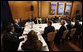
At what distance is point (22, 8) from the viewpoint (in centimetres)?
627

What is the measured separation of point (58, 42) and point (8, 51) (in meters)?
2.17

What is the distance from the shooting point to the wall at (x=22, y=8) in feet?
19.9

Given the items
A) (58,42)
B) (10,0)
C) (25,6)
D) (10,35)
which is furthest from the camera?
(25,6)

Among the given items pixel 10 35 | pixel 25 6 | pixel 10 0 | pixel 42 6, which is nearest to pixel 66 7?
pixel 42 6

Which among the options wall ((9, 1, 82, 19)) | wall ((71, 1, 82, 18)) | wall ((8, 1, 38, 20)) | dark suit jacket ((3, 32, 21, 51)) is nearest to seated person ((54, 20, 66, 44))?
dark suit jacket ((3, 32, 21, 51))

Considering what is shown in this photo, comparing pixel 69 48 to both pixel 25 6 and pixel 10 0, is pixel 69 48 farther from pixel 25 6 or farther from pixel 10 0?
pixel 10 0

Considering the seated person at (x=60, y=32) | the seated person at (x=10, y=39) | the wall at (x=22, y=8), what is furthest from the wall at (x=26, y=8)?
the seated person at (x=10, y=39)

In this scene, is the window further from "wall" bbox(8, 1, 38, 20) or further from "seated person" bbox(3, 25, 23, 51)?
"seated person" bbox(3, 25, 23, 51)

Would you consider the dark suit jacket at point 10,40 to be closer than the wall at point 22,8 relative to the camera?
Yes

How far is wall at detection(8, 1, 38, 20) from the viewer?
6059 mm

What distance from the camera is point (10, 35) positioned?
172cm

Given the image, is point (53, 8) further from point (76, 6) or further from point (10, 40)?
point (10, 40)

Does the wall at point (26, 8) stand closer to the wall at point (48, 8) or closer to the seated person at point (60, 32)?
the wall at point (48, 8)

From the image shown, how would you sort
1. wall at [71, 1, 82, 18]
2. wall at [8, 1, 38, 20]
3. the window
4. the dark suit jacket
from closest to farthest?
1. the dark suit jacket
2. wall at [8, 1, 38, 20]
3. the window
4. wall at [71, 1, 82, 18]
